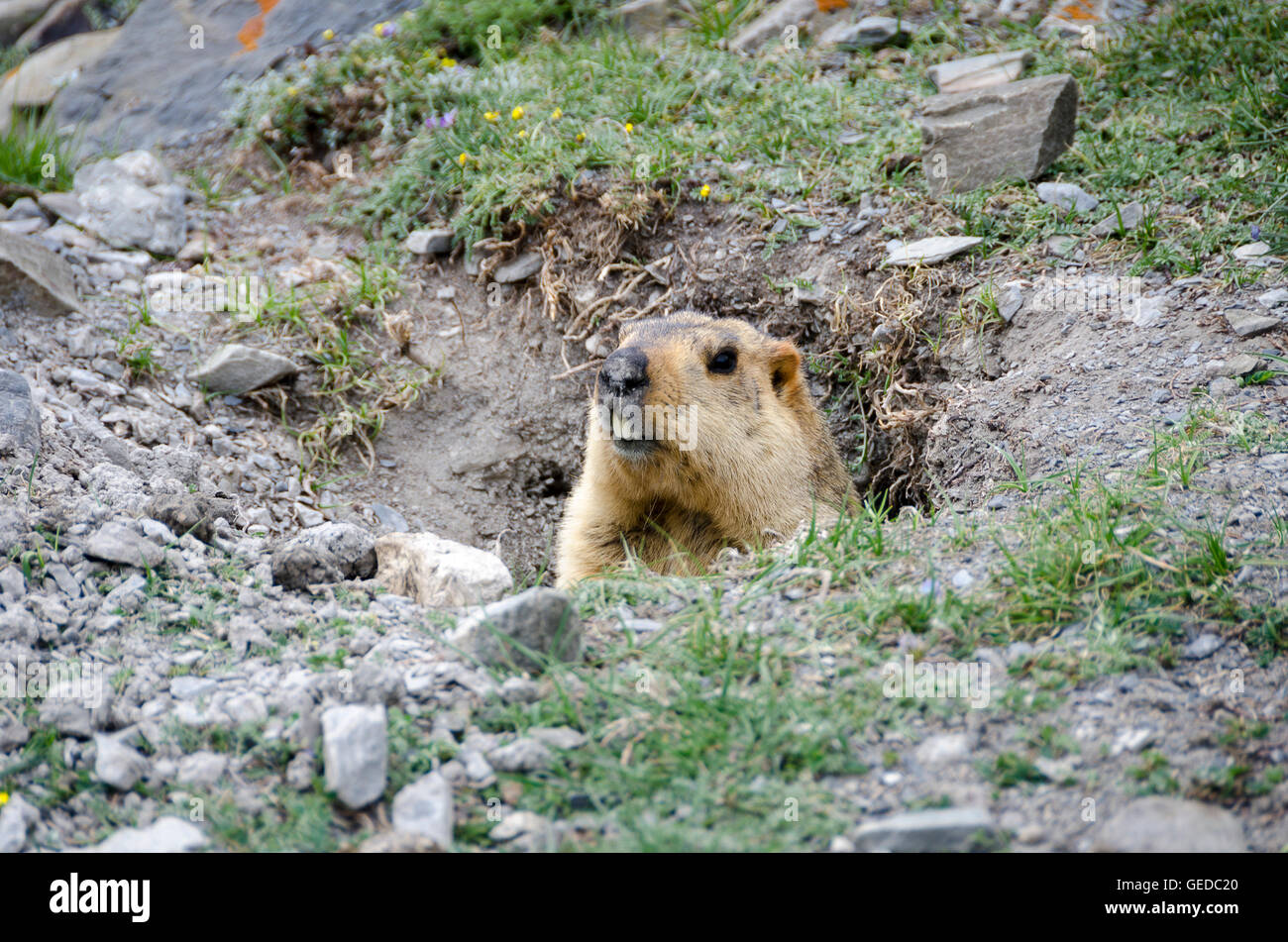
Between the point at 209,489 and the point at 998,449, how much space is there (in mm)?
3716

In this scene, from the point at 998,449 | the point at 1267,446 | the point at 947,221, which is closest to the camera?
the point at 1267,446

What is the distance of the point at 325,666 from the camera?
3.10m

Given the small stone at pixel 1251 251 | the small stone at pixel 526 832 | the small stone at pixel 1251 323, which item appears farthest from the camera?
the small stone at pixel 1251 251

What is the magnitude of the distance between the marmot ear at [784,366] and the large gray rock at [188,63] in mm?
5289

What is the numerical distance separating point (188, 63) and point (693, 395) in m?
6.47

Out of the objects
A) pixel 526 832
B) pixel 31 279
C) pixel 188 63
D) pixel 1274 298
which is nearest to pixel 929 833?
pixel 526 832

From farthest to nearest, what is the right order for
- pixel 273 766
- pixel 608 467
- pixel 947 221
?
1. pixel 947 221
2. pixel 608 467
3. pixel 273 766

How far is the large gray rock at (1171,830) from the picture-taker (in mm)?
2264

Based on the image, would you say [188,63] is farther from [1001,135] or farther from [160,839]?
[160,839]

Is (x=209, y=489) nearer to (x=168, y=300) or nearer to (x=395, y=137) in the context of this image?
(x=168, y=300)

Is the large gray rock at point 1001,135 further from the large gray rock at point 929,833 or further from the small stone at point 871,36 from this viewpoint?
the large gray rock at point 929,833

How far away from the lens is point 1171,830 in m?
2.28

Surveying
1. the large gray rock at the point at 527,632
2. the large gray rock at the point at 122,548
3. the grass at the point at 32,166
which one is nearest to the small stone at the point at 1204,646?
the large gray rock at the point at 527,632
